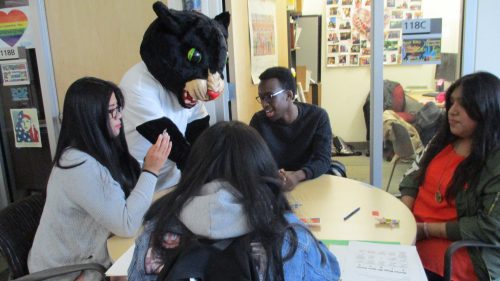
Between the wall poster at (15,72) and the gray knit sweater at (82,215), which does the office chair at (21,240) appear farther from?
the wall poster at (15,72)

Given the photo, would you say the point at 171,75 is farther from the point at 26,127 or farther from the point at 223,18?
the point at 26,127

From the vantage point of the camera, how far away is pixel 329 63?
4.98 metres

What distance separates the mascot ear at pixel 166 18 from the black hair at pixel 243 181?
979mm

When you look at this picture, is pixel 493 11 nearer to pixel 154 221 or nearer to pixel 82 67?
pixel 154 221

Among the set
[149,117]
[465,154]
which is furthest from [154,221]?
[465,154]

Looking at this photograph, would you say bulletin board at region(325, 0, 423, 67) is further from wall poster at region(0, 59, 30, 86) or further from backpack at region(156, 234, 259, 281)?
backpack at region(156, 234, 259, 281)

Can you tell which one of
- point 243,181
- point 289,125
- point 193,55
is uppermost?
point 193,55

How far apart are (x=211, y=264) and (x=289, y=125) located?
1.51 m

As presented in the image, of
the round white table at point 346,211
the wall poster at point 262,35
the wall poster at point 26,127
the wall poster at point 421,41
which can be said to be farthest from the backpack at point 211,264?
the wall poster at point 26,127

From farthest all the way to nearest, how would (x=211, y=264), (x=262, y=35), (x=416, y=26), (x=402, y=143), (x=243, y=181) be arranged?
(x=262, y=35)
(x=402, y=143)
(x=416, y=26)
(x=243, y=181)
(x=211, y=264)

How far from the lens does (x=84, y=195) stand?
1.33 meters

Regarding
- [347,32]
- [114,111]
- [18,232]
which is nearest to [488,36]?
[114,111]

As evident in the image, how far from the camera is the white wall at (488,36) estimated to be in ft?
7.69

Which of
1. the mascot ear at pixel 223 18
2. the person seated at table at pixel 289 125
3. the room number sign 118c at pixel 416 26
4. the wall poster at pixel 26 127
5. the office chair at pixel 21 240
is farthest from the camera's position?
the wall poster at pixel 26 127
